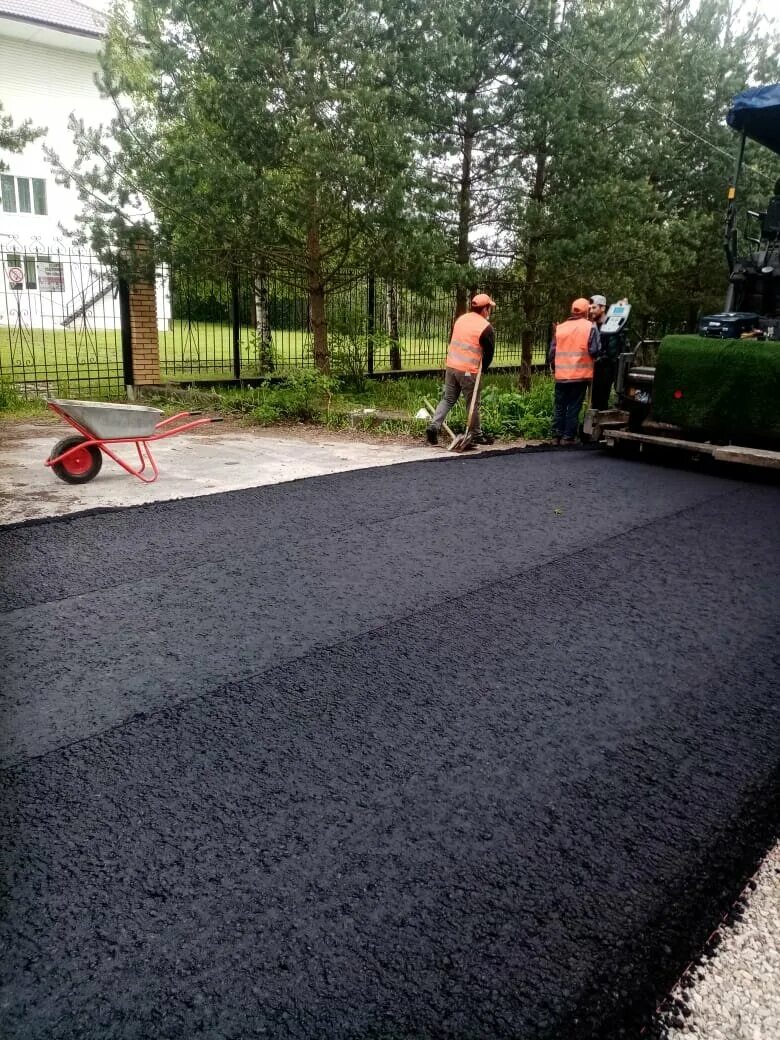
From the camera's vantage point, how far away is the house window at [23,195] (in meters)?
26.3

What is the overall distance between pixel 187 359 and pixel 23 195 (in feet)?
53.8

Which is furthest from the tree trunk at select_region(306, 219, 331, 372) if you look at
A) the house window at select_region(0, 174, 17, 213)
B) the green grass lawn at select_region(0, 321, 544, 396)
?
the house window at select_region(0, 174, 17, 213)

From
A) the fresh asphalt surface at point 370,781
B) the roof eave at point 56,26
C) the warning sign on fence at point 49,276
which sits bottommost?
the fresh asphalt surface at point 370,781

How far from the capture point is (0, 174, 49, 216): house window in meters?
26.3

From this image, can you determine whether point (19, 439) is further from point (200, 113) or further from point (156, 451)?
point (200, 113)

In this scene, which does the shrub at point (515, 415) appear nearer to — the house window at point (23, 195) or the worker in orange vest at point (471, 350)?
the worker in orange vest at point (471, 350)

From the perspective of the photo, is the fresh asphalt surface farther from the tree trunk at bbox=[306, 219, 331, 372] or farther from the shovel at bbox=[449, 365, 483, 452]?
the tree trunk at bbox=[306, 219, 331, 372]

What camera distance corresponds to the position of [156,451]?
9.17 meters

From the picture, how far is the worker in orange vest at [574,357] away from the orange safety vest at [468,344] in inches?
37.9

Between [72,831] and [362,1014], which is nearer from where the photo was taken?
[362,1014]

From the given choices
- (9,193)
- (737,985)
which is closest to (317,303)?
(737,985)

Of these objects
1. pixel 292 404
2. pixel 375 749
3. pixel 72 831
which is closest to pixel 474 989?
pixel 375 749

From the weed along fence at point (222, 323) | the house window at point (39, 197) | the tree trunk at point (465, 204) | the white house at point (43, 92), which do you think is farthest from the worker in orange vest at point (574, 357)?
the house window at point (39, 197)

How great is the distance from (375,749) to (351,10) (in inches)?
420
